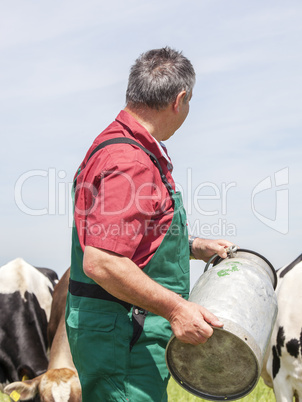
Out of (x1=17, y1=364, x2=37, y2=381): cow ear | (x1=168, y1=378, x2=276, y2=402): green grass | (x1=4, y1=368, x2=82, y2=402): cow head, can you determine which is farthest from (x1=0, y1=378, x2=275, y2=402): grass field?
(x1=4, y1=368, x2=82, y2=402): cow head

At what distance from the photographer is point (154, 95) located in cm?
332

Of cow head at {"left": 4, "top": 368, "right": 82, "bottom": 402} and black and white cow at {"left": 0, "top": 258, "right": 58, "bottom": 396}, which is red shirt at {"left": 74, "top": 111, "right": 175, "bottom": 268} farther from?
black and white cow at {"left": 0, "top": 258, "right": 58, "bottom": 396}

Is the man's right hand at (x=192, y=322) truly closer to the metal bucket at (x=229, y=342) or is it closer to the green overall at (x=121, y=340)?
the metal bucket at (x=229, y=342)

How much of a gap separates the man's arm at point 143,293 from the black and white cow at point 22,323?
Answer: 5.90 meters

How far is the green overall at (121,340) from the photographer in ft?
10.2

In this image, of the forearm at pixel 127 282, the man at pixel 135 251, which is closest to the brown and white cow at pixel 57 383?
the man at pixel 135 251

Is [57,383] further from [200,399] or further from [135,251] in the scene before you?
[135,251]

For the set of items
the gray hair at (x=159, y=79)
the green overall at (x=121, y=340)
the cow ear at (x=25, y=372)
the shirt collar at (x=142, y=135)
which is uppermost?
the gray hair at (x=159, y=79)

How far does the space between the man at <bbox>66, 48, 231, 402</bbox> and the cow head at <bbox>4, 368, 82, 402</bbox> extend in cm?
308

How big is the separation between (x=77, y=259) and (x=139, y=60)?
111cm

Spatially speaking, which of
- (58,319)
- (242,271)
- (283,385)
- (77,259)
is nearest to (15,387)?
(58,319)

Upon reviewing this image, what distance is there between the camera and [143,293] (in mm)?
2852

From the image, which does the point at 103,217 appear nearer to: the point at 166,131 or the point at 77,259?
the point at 77,259

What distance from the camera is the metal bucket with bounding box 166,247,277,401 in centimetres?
286
